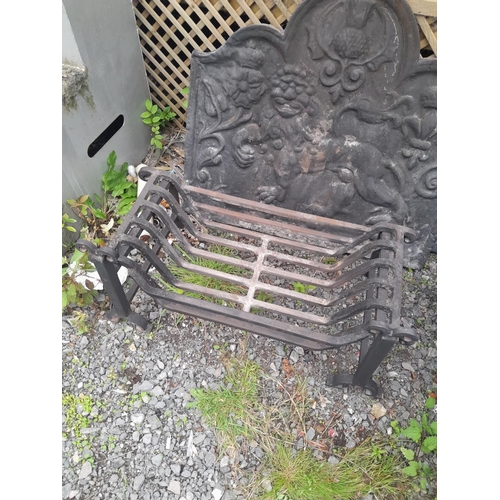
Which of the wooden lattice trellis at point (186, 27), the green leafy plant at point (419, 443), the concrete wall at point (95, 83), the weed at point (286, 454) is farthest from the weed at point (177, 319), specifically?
the wooden lattice trellis at point (186, 27)

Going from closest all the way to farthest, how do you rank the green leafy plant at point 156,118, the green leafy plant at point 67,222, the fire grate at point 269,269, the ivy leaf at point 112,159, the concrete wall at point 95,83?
the fire grate at point 269,269 < the concrete wall at point 95,83 < the green leafy plant at point 67,222 < the ivy leaf at point 112,159 < the green leafy plant at point 156,118

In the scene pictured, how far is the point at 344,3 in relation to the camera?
5.75ft

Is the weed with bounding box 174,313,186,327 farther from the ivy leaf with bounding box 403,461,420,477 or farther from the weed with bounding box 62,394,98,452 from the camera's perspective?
the ivy leaf with bounding box 403,461,420,477

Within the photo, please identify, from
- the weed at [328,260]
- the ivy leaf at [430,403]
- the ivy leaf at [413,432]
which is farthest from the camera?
the weed at [328,260]

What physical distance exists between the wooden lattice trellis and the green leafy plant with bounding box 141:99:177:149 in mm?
80

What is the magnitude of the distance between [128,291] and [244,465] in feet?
3.49

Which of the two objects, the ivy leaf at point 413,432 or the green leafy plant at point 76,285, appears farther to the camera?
the green leafy plant at point 76,285

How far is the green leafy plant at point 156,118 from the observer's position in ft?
9.35

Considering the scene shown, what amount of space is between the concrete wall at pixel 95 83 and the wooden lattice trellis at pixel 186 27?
13 cm

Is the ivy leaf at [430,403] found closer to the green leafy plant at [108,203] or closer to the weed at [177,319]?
the weed at [177,319]

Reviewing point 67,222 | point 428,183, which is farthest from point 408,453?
point 67,222

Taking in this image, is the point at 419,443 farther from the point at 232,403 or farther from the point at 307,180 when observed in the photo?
the point at 307,180

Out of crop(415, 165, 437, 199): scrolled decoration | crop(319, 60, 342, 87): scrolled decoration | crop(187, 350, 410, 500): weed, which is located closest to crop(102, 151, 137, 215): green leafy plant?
crop(187, 350, 410, 500): weed

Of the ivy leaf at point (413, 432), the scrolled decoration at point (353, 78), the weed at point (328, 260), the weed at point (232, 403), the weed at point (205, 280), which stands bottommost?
the ivy leaf at point (413, 432)
